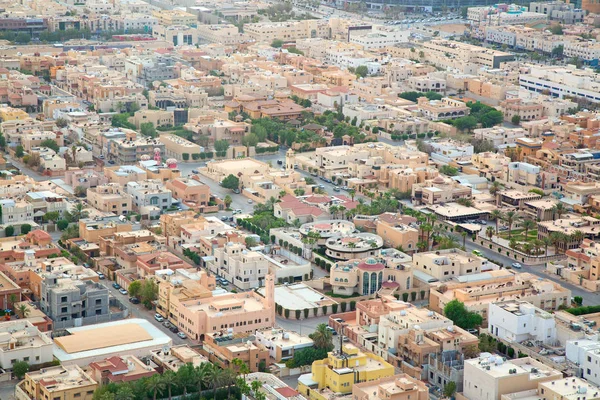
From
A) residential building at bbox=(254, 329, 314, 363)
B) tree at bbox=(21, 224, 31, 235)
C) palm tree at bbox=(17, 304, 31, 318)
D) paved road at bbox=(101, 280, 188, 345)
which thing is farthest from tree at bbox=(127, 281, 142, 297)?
tree at bbox=(21, 224, 31, 235)

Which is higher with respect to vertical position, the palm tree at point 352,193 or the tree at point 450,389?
the palm tree at point 352,193

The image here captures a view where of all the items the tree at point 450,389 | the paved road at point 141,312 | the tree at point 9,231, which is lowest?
the paved road at point 141,312

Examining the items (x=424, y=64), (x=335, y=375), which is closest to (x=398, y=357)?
(x=335, y=375)

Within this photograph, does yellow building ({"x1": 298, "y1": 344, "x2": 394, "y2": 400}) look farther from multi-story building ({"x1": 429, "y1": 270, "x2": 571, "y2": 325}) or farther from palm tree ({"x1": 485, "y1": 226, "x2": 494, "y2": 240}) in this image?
palm tree ({"x1": 485, "y1": 226, "x2": 494, "y2": 240})

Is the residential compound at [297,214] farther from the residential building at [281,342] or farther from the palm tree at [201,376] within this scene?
the palm tree at [201,376]

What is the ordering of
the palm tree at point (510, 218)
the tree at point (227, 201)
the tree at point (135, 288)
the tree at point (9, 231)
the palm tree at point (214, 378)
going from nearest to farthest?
the palm tree at point (214, 378)
the tree at point (135, 288)
the tree at point (9, 231)
the palm tree at point (510, 218)
the tree at point (227, 201)

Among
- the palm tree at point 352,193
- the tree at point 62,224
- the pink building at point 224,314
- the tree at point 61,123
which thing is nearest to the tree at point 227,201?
the palm tree at point 352,193
